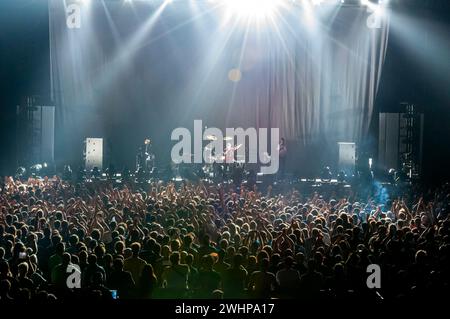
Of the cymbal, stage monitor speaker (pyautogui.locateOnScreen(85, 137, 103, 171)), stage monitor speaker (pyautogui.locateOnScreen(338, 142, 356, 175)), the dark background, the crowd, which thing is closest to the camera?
the crowd

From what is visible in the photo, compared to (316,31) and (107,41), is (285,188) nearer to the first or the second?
(316,31)

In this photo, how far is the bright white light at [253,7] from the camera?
73.8ft

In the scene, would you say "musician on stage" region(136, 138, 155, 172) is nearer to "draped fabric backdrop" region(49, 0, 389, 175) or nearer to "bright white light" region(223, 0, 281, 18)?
"draped fabric backdrop" region(49, 0, 389, 175)

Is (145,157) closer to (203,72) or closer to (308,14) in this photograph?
(203,72)

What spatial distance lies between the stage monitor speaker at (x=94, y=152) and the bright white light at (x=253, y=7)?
7.40 metres

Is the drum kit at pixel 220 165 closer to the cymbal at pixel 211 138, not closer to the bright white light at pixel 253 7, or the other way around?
the cymbal at pixel 211 138

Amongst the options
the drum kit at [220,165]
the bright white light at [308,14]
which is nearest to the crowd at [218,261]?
the drum kit at [220,165]

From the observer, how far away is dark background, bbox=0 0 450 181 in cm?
1989

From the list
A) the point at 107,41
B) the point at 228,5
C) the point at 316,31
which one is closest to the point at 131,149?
the point at 107,41

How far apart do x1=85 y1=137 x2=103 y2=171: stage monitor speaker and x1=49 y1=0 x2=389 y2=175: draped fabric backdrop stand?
1371 millimetres

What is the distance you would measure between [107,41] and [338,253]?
1832 cm

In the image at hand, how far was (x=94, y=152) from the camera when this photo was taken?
877 inches

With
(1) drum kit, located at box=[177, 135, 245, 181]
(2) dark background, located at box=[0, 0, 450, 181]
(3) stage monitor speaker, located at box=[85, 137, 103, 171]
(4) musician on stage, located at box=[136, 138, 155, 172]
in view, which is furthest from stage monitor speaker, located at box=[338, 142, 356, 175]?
(3) stage monitor speaker, located at box=[85, 137, 103, 171]
